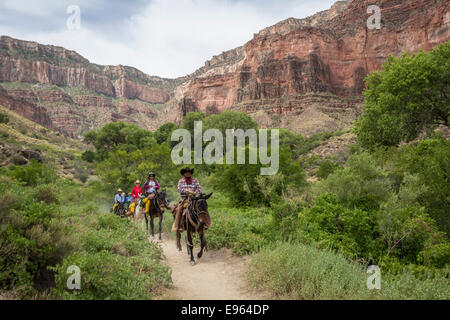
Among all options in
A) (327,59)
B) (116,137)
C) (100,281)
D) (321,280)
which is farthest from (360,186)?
(327,59)

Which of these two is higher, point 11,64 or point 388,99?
point 11,64

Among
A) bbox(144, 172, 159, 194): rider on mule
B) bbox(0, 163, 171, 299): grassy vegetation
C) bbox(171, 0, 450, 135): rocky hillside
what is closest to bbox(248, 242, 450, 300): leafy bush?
bbox(0, 163, 171, 299): grassy vegetation

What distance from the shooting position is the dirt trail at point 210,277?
549 cm

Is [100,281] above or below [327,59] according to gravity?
below

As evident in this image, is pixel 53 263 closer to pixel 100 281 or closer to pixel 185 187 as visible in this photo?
pixel 100 281

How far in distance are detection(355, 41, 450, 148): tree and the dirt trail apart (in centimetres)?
1596

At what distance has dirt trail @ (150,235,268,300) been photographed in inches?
216

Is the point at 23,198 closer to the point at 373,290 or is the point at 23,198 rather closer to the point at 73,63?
the point at 373,290

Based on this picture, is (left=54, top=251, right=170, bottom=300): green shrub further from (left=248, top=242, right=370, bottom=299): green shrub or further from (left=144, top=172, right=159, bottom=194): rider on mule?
(left=144, top=172, right=159, bottom=194): rider on mule

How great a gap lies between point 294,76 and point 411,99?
104451 mm

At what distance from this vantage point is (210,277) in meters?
6.65
